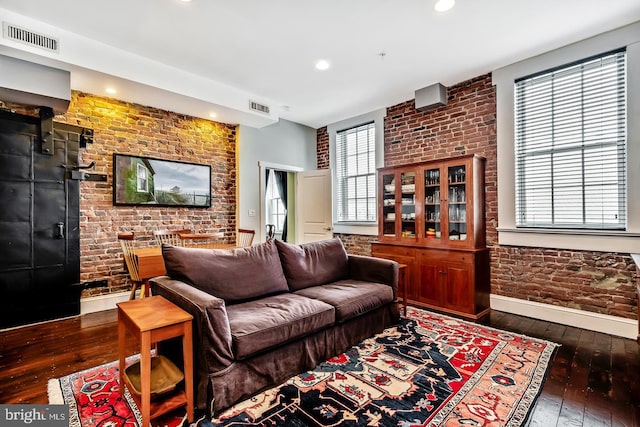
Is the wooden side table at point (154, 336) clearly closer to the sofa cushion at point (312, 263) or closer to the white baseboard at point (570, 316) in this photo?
the sofa cushion at point (312, 263)

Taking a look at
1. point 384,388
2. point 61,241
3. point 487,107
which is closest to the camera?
point 384,388

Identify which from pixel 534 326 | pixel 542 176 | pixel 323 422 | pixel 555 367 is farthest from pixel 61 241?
pixel 542 176

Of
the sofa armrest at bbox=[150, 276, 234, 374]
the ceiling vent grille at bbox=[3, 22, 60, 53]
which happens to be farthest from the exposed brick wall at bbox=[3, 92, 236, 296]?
the sofa armrest at bbox=[150, 276, 234, 374]

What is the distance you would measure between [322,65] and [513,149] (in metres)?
2.46

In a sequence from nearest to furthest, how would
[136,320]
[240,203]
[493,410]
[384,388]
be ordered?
[136,320] → [493,410] → [384,388] → [240,203]

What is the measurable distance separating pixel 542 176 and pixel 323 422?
344 centimetres

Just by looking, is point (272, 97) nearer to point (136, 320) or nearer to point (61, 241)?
point (61, 241)

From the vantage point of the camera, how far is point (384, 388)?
205 centimetres

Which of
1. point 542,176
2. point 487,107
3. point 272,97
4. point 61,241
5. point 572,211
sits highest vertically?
point 272,97

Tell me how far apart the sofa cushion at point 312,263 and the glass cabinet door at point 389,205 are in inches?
48.5

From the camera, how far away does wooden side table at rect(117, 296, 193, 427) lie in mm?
1580

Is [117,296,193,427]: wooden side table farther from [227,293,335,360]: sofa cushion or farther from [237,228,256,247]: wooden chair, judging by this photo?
[237,228,256,247]: wooden chair

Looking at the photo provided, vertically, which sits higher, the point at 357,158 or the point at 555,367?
the point at 357,158

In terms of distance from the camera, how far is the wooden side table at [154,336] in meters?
1.58
